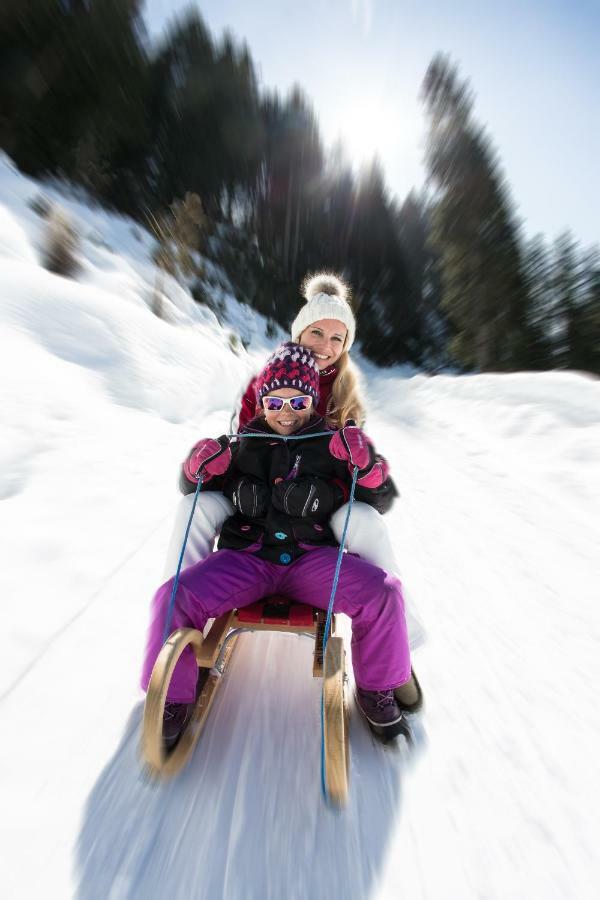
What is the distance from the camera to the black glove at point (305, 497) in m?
1.49

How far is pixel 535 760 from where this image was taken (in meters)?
1.20

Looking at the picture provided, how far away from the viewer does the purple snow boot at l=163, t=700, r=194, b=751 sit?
113 cm

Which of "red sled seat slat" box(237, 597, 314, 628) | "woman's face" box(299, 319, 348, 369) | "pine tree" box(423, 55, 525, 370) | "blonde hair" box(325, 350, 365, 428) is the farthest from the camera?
"pine tree" box(423, 55, 525, 370)

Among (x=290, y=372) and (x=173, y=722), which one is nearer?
(x=173, y=722)

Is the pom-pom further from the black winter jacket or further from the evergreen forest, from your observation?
the evergreen forest

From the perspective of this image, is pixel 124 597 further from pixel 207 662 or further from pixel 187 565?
pixel 207 662

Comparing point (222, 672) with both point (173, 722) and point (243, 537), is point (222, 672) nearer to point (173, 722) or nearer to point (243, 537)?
point (173, 722)

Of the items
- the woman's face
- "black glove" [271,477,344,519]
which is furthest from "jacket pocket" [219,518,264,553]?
the woman's face

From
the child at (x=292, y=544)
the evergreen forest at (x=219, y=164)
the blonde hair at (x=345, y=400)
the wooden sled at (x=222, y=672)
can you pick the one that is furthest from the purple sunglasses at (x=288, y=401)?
the evergreen forest at (x=219, y=164)

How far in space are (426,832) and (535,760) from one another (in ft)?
1.31

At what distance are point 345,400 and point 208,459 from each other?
35.0 inches

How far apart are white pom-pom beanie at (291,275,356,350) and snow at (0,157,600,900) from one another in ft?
4.21

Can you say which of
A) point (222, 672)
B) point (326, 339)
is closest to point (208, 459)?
point (222, 672)

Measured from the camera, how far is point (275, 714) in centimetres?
134
